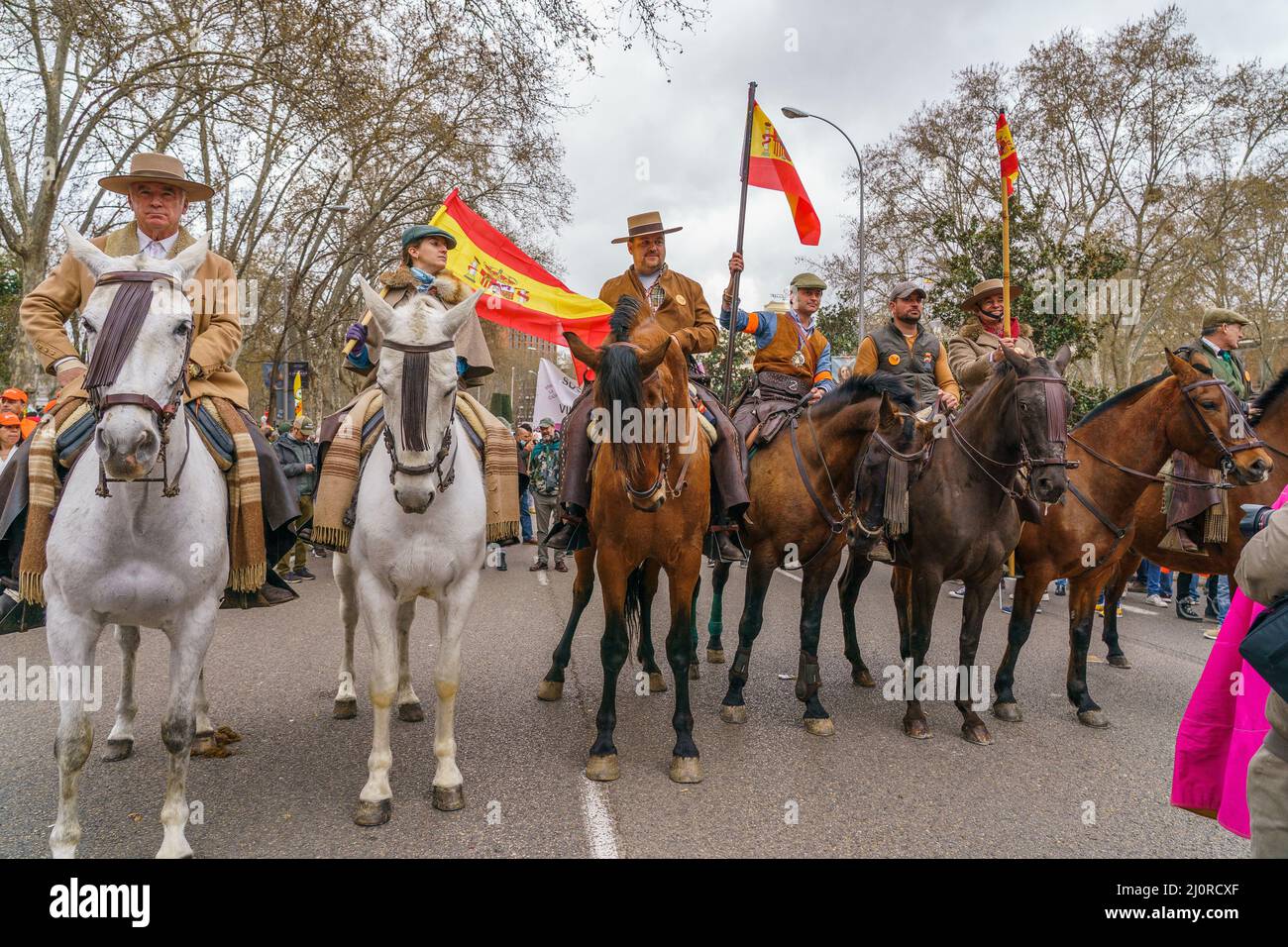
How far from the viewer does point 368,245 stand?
1092 inches

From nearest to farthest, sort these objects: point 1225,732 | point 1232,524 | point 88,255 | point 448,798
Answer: point 1225,732 < point 88,255 < point 448,798 < point 1232,524

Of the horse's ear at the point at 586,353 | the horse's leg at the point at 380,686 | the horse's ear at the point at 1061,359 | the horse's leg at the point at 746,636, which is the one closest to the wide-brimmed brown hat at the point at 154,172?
the horse's ear at the point at 586,353

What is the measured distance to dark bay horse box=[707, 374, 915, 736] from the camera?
568 centimetres

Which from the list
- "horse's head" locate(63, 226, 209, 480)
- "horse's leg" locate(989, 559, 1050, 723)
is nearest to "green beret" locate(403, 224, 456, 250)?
"horse's head" locate(63, 226, 209, 480)

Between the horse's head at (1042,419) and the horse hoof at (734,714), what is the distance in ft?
8.17

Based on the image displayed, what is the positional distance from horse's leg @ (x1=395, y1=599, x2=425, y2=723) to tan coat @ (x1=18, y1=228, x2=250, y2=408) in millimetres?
1742

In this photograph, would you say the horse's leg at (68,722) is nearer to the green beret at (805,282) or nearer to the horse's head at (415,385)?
the horse's head at (415,385)

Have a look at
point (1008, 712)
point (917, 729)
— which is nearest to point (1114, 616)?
point (1008, 712)

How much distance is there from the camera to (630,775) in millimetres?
4531

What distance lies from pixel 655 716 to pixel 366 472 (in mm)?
2689

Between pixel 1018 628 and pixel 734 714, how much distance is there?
225cm

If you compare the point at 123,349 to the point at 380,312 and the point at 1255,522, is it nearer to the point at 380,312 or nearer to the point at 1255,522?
the point at 380,312

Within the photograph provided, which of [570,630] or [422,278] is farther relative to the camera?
[570,630]
